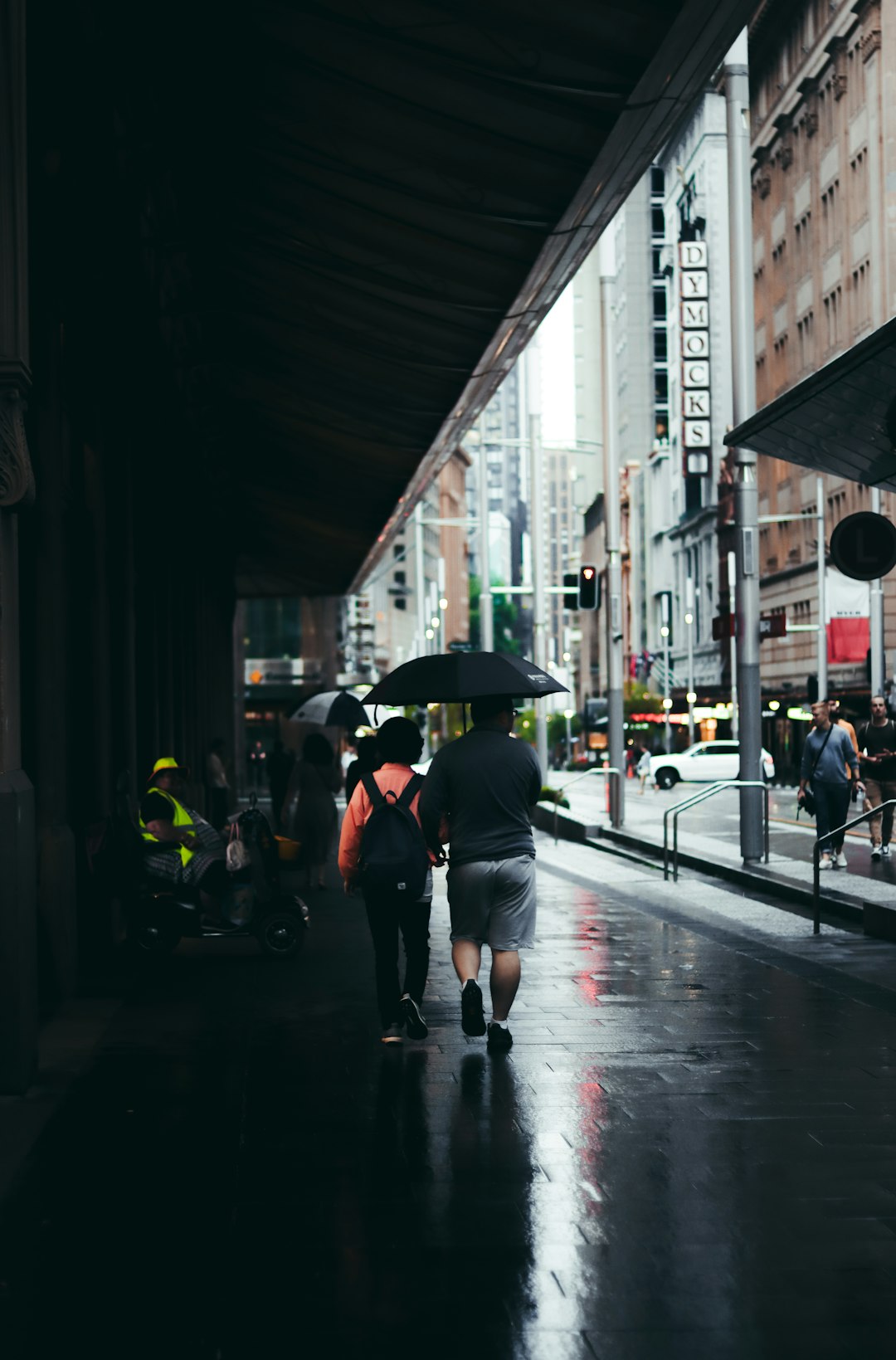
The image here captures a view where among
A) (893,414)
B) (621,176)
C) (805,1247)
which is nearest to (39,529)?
(621,176)

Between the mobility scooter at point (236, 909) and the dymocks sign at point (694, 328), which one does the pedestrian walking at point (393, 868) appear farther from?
the dymocks sign at point (694, 328)

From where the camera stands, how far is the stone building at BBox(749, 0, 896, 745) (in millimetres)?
60469

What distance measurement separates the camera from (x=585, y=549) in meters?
177

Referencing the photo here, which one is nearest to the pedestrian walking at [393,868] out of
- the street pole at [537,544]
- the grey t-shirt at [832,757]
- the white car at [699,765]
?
the grey t-shirt at [832,757]

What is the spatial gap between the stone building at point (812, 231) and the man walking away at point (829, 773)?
3584 centimetres

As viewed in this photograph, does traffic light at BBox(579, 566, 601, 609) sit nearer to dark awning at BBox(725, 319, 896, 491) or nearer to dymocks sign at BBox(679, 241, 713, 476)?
dark awning at BBox(725, 319, 896, 491)

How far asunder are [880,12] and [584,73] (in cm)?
5557

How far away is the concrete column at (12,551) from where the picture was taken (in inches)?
309

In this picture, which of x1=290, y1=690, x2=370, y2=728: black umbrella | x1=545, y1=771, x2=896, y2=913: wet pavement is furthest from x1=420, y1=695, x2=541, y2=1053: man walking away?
x1=290, y1=690, x2=370, y2=728: black umbrella

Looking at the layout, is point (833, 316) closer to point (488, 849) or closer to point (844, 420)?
point (844, 420)

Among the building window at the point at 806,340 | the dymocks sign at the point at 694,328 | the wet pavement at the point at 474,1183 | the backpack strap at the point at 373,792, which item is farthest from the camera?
the dymocks sign at the point at 694,328

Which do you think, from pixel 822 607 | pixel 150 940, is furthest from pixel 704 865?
pixel 822 607

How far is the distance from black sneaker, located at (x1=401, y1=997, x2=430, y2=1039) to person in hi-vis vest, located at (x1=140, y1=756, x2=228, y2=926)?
4.21 m

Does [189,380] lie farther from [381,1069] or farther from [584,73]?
[381,1069]
